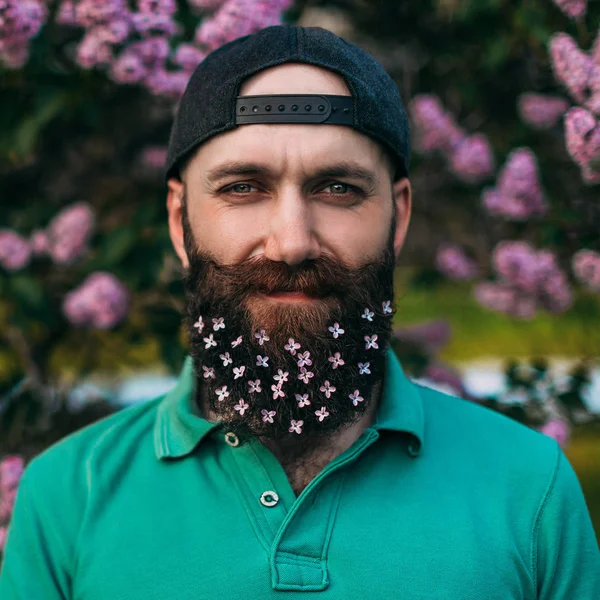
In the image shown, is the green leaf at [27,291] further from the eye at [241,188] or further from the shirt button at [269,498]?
the shirt button at [269,498]

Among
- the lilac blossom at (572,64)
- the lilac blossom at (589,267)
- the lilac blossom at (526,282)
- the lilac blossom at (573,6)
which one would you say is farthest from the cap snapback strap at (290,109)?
the lilac blossom at (526,282)

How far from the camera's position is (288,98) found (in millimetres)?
1541

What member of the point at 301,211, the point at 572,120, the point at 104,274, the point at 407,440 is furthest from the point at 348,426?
the point at 104,274

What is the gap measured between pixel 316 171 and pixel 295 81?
7.8 inches

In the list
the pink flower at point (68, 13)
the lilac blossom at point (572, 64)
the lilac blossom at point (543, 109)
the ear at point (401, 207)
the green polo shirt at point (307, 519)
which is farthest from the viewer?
the lilac blossom at point (543, 109)

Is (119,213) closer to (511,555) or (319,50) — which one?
(319,50)

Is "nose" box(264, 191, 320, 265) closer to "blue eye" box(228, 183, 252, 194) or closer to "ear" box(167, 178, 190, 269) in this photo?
"blue eye" box(228, 183, 252, 194)

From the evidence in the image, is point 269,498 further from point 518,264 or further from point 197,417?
point 518,264

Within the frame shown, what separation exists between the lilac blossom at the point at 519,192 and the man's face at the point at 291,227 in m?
0.84

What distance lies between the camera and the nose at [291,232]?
4.88 feet

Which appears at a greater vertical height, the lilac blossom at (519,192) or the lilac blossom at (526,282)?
the lilac blossom at (519,192)

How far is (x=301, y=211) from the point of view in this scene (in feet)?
4.99

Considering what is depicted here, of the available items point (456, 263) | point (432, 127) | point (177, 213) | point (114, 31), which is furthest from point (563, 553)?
point (114, 31)

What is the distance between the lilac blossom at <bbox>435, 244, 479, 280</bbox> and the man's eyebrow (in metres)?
1.14
